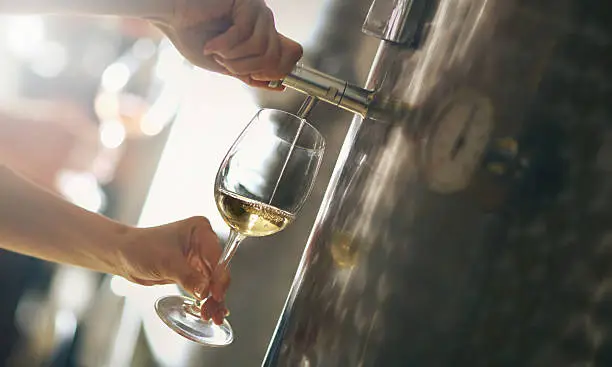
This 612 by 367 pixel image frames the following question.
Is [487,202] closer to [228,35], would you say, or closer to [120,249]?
[228,35]

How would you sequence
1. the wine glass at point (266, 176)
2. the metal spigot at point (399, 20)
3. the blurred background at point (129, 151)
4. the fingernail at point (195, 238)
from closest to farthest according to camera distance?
the metal spigot at point (399, 20) < the wine glass at point (266, 176) < the fingernail at point (195, 238) < the blurred background at point (129, 151)

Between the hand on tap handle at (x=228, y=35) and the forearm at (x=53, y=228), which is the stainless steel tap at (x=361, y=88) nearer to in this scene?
the hand on tap handle at (x=228, y=35)

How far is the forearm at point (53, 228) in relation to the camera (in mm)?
860

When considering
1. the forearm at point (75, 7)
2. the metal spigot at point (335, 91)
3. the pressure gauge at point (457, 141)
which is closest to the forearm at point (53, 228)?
the forearm at point (75, 7)

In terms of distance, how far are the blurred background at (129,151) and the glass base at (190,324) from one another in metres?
0.30

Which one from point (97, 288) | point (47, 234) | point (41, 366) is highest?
point (47, 234)

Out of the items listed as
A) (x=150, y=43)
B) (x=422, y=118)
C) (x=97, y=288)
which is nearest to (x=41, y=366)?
(x=97, y=288)

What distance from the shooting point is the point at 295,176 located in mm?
697

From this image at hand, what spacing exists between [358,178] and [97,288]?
3.43 feet

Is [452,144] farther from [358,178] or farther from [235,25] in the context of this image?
[235,25]

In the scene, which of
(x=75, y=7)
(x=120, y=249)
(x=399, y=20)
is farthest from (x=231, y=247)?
(x=75, y=7)

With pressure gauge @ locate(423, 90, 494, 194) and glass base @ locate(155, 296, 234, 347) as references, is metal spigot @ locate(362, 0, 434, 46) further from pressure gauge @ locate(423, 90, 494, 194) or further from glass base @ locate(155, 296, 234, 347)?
glass base @ locate(155, 296, 234, 347)

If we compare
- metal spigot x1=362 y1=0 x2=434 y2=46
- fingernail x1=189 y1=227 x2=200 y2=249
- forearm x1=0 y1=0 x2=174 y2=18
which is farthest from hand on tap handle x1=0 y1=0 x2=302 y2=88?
fingernail x1=189 y1=227 x2=200 y2=249

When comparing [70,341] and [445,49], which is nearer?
[445,49]
